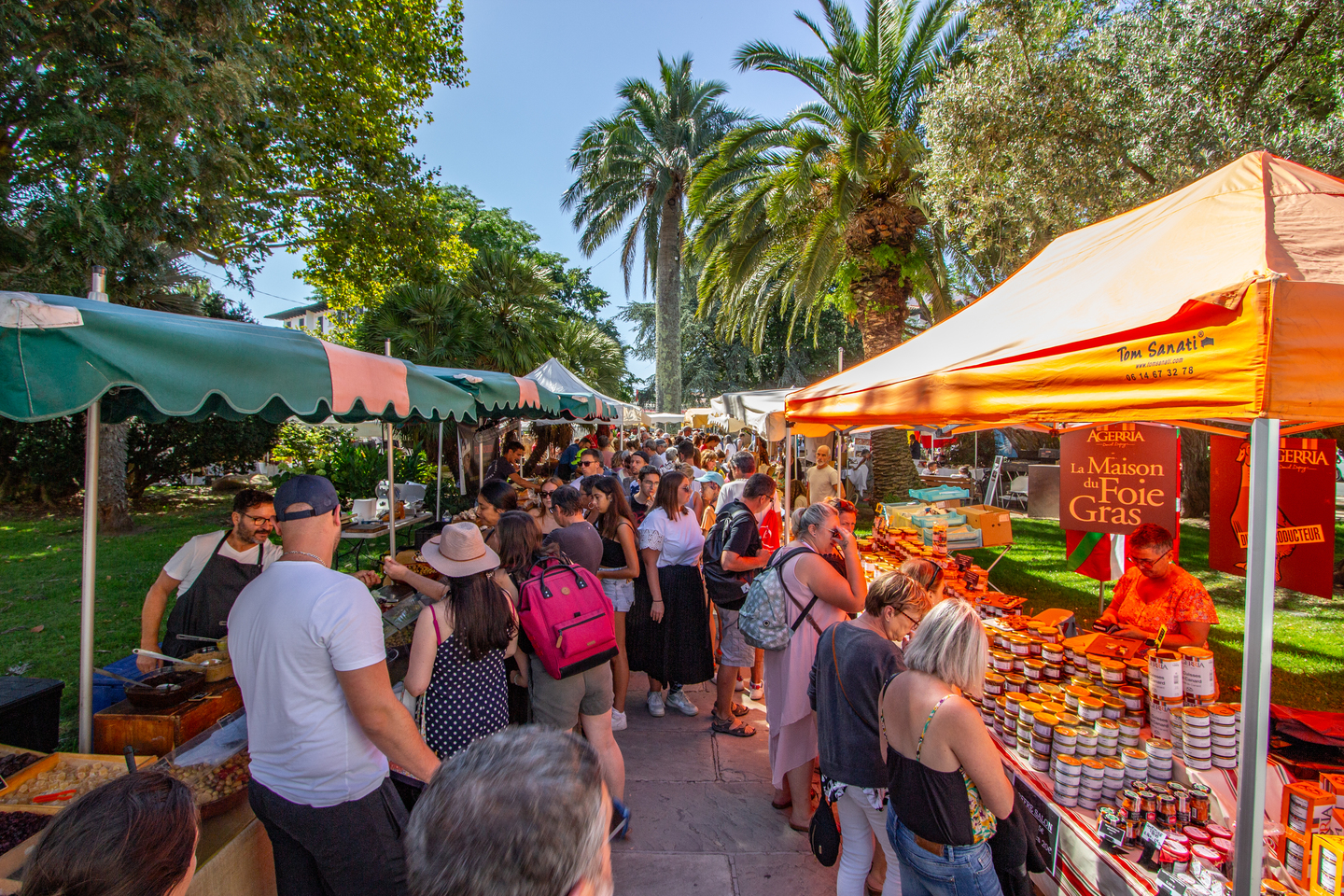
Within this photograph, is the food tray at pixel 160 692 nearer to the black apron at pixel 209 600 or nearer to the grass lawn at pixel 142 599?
the black apron at pixel 209 600

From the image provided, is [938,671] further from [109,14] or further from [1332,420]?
[109,14]

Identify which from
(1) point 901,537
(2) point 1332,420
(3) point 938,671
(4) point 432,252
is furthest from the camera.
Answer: (4) point 432,252

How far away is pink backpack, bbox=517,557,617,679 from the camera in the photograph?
3.13 metres

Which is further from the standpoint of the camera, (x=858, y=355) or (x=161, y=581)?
(x=858, y=355)

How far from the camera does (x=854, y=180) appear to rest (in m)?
9.95

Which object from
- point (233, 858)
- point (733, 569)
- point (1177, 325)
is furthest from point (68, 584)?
point (1177, 325)

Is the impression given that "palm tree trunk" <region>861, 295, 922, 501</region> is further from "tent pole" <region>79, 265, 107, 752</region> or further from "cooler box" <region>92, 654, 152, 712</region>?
"tent pole" <region>79, 265, 107, 752</region>

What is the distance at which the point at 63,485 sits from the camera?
1398cm

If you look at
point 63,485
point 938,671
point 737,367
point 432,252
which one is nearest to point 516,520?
point 938,671

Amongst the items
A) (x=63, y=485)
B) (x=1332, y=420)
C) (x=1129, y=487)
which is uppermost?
(x=1332, y=420)

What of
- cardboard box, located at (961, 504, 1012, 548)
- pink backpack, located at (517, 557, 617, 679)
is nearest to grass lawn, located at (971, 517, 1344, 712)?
cardboard box, located at (961, 504, 1012, 548)

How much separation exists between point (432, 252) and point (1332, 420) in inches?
541

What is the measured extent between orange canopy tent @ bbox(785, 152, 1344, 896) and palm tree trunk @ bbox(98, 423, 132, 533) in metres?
13.8

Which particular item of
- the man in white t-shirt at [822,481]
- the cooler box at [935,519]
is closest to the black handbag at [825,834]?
the cooler box at [935,519]
